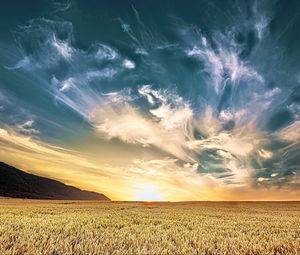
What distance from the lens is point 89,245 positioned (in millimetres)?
6652

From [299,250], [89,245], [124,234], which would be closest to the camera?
[89,245]

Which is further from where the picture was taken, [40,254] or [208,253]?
[208,253]

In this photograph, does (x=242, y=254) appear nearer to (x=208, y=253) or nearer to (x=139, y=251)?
(x=208, y=253)

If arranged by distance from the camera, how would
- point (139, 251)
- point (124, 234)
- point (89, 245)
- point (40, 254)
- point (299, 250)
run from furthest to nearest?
point (124, 234) < point (299, 250) < point (89, 245) < point (139, 251) < point (40, 254)

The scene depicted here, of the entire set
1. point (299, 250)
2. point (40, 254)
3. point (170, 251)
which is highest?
point (299, 250)

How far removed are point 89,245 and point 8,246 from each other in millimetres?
1754

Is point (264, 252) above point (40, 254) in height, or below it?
above

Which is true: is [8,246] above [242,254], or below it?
below

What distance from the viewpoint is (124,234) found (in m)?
8.74

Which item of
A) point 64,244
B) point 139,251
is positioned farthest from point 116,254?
point 64,244

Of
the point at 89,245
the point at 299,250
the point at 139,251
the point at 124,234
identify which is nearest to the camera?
the point at 139,251

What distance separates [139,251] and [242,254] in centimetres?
233

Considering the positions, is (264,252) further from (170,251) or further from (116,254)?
(116,254)

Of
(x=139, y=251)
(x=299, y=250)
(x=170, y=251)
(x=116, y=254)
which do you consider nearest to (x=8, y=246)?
(x=116, y=254)
